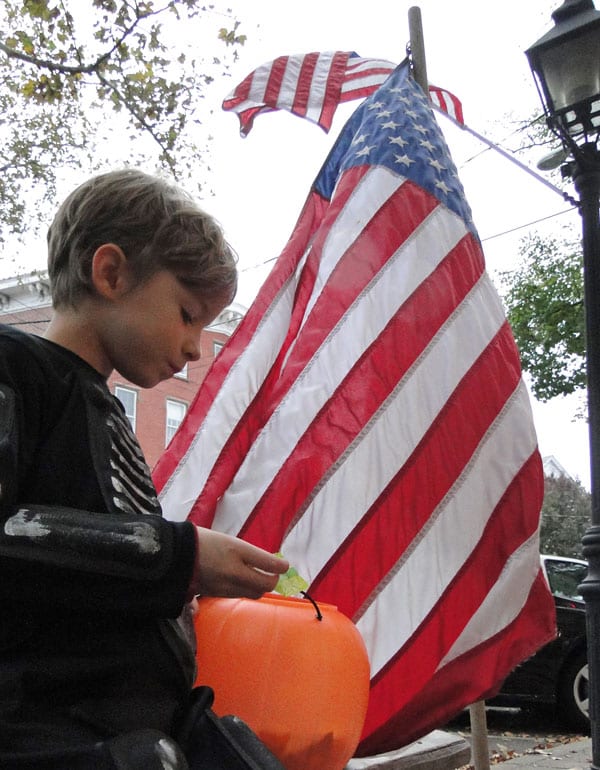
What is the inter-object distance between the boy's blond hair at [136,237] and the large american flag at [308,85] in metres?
3.30

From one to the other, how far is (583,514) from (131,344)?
3205 centimetres

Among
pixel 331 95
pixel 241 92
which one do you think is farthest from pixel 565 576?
pixel 241 92

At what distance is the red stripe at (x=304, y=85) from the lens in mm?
4422

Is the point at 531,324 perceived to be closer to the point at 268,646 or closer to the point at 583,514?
the point at 268,646

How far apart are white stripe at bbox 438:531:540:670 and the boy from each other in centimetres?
171

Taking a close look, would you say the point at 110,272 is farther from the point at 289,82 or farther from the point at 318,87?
the point at 289,82

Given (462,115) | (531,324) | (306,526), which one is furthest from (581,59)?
(531,324)

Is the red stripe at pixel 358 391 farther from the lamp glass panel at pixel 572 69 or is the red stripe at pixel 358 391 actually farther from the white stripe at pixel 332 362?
the lamp glass panel at pixel 572 69

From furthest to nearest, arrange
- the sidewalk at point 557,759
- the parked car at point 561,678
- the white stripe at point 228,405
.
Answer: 1. the parked car at point 561,678
2. the sidewalk at point 557,759
3. the white stripe at point 228,405

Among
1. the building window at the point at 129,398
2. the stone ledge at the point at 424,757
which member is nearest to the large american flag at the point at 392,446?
the stone ledge at the point at 424,757

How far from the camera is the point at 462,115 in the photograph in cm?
475

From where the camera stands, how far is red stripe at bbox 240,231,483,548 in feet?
9.09

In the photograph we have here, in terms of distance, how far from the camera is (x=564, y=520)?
3080 centimetres

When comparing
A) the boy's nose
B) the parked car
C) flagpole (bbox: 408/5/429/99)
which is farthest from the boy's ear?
the parked car
